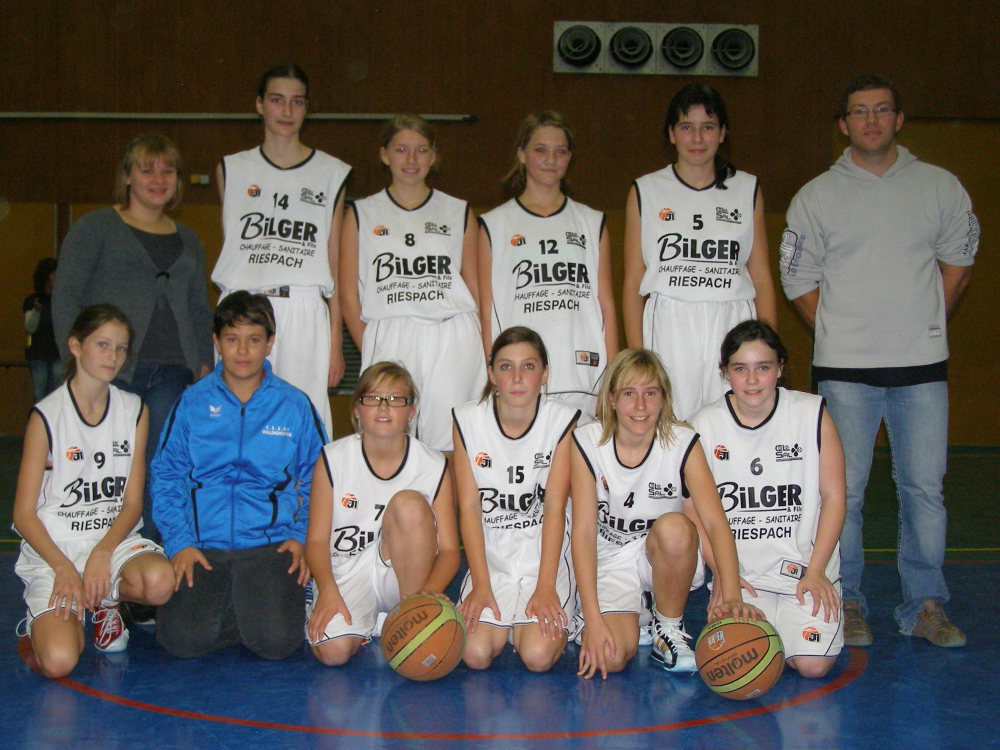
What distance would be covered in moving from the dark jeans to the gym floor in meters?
0.06

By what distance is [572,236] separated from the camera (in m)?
4.28

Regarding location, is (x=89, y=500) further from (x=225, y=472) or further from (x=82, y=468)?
(x=225, y=472)

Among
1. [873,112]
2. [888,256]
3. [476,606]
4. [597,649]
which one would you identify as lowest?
[597,649]

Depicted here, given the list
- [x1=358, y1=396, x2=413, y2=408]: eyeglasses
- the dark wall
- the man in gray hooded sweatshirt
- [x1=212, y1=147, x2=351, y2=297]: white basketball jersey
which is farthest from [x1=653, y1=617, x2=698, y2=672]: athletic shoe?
the dark wall

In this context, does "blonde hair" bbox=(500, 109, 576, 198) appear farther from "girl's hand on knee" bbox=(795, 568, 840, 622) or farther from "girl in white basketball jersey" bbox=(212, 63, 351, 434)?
"girl's hand on knee" bbox=(795, 568, 840, 622)

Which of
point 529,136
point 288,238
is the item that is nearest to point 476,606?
point 288,238

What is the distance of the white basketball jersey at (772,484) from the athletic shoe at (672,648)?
36 cm

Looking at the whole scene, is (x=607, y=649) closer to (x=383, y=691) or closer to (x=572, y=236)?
(x=383, y=691)

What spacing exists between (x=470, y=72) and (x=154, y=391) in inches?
262

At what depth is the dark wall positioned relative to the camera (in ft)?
32.1

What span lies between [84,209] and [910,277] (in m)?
8.76

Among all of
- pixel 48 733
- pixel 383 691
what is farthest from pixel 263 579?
pixel 48 733

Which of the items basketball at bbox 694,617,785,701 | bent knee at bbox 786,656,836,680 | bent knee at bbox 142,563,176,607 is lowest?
bent knee at bbox 786,656,836,680

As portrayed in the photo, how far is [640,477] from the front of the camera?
354cm
